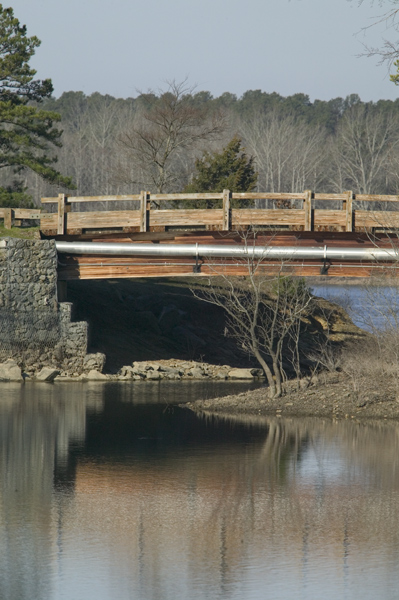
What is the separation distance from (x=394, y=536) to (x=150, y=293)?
25487mm

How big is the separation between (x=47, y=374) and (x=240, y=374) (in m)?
6.66

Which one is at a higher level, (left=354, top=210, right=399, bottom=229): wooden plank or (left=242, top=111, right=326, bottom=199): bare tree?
(left=242, top=111, right=326, bottom=199): bare tree

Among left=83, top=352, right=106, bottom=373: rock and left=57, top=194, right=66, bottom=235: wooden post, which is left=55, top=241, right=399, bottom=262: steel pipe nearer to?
left=57, top=194, right=66, bottom=235: wooden post

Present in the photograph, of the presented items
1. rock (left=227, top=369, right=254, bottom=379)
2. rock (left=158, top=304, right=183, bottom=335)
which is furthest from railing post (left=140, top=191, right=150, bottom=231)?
rock (left=158, top=304, right=183, bottom=335)

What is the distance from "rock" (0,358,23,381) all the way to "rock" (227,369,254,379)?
712 centimetres

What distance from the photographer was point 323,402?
20406 mm

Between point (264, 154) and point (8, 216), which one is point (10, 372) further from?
point (264, 154)

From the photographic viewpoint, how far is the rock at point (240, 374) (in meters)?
28.2

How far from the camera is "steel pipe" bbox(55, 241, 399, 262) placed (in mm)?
24406

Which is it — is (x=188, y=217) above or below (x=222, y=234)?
above

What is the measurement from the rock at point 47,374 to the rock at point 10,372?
1.92ft

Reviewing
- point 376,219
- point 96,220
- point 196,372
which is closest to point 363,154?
point 196,372

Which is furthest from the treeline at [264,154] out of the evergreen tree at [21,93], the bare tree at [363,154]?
the evergreen tree at [21,93]

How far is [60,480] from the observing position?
14.0 m
